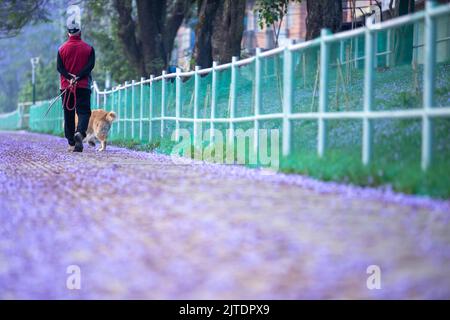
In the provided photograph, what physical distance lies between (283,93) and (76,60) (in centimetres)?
487

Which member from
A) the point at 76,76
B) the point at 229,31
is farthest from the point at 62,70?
the point at 229,31

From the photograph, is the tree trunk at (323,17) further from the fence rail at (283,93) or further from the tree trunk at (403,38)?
the tree trunk at (403,38)

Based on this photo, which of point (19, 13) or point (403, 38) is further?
point (19, 13)

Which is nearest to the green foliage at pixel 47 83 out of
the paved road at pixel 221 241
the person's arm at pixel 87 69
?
the person's arm at pixel 87 69

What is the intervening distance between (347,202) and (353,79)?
14992mm

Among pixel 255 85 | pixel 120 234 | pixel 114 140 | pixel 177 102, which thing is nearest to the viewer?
pixel 120 234

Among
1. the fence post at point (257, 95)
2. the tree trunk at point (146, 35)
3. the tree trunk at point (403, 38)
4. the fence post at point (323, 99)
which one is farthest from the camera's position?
the tree trunk at point (146, 35)

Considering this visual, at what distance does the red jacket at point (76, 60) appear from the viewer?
17.4 meters

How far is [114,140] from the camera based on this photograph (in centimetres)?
2456

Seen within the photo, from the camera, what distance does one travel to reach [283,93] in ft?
46.2

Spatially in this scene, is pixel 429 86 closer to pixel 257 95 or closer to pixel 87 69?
pixel 257 95

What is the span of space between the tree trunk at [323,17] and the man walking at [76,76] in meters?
6.63
